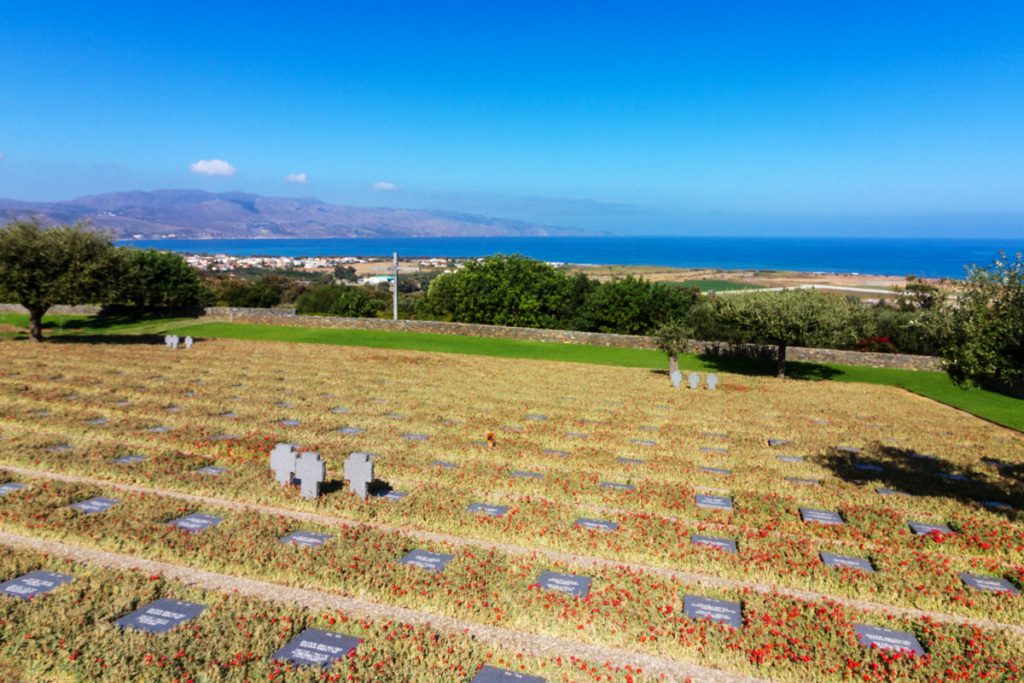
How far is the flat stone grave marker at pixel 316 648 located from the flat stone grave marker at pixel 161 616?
1.67 meters

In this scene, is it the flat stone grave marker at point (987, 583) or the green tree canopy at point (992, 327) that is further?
the green tree canopy at point (992, 327)

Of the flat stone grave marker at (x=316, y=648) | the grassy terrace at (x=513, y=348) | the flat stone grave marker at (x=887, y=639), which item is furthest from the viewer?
the grassy terrace at (x=513, y=348)

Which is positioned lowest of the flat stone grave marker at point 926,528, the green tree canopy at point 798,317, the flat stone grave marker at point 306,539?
the flat stone grave marker at point 926,528

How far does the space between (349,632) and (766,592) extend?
254 inches

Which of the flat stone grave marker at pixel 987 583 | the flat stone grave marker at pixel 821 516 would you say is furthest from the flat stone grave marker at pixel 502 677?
the flat stone grave marker at pixel 821 516

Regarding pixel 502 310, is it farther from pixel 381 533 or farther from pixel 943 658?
pixel 943 658

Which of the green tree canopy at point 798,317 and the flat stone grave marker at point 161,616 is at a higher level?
the green tree canopy at point 798,317

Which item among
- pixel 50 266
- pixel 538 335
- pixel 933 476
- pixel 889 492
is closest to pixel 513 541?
pixel 889 492

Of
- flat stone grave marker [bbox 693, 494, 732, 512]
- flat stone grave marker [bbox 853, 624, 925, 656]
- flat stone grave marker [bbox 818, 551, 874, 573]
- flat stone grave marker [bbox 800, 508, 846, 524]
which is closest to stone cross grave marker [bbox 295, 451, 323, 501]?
flat stone grave marker [bbox 693, 494, 732, 512]

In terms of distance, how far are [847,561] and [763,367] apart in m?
30.6

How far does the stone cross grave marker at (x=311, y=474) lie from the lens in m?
13.0

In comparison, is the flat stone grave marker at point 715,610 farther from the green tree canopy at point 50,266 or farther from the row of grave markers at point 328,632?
the green tree canopy at point 50,266

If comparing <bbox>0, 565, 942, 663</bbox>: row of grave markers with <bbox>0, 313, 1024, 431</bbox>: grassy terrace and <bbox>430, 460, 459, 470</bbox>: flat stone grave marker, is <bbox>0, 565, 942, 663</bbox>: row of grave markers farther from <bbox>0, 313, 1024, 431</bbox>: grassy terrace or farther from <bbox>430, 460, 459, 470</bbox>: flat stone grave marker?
<bbox>0, 313, 1024, 431</bbox>: grassy terrace

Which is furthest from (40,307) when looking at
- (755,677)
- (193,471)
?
(755,677)
